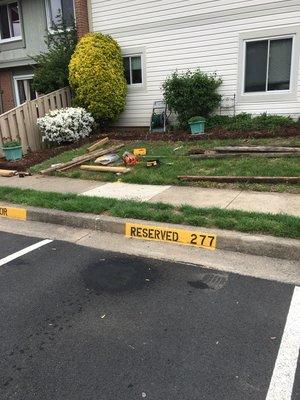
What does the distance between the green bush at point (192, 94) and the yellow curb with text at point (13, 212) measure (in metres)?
6.84

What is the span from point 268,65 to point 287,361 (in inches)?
399

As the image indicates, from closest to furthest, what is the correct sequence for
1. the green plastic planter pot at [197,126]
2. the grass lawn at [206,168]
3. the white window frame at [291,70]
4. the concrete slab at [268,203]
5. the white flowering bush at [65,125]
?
1. the concrete slab at [268,203]
2. the grass lawn at [206,168]
3. the white window frame at [291,70]
4. the green plastic planter pot at [197,126]
5. the white flowering bush at [65,125]

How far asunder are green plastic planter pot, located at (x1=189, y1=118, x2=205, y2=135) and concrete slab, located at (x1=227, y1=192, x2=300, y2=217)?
5359 millimetres

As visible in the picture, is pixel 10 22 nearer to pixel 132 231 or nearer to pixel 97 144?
pixel 97 144

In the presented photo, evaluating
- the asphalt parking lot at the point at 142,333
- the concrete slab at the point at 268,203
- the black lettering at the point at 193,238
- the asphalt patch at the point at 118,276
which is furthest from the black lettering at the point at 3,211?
the concrete slab at the point at 268,203

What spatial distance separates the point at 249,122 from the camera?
11.2 m

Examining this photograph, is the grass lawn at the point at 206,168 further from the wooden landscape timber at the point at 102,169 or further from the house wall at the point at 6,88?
the house wall at the point at 6,88

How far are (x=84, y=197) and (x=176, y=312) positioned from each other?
3612mm

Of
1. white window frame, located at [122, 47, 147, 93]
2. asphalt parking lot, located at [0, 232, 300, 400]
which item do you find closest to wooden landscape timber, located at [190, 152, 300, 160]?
asphalt parking lot, located at [0, 232, 300, 400]

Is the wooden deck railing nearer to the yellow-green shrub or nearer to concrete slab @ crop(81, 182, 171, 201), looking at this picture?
the yellow-green shrub

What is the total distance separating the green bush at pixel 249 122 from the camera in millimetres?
10875

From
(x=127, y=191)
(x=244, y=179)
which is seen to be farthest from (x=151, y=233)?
(x=244, y=179)

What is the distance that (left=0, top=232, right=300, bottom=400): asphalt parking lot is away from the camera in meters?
2.61

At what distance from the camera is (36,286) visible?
4.10 meters
